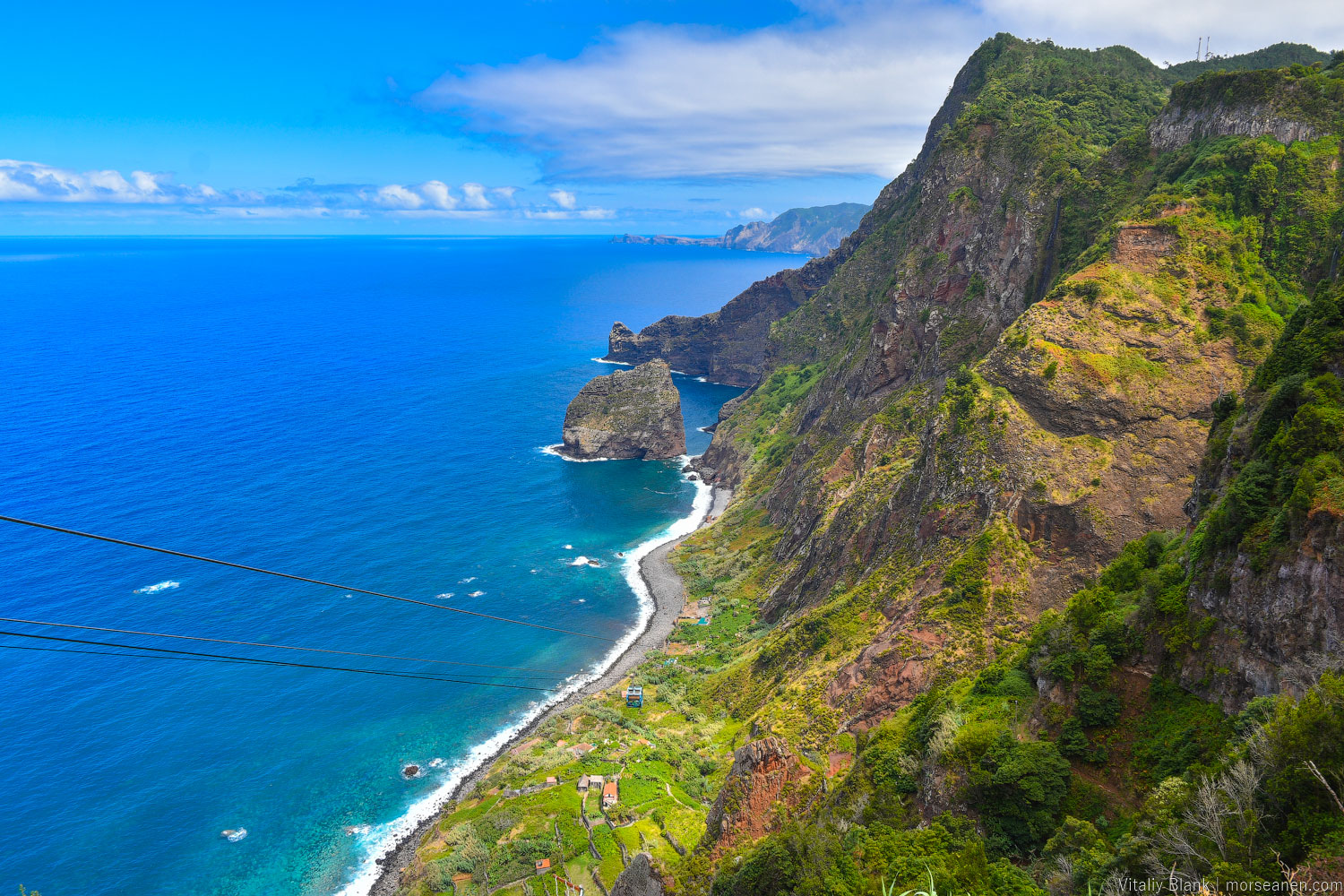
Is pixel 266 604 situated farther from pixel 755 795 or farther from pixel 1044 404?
pixel 1044 404

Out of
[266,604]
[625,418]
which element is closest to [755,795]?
[266,604]

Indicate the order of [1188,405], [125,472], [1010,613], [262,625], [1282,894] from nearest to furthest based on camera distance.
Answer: [1282,894]
[1010,613]
[1188,405]
[262,625]
[125,472]

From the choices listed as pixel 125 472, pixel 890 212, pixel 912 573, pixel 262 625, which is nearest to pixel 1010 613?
pixel 912 573

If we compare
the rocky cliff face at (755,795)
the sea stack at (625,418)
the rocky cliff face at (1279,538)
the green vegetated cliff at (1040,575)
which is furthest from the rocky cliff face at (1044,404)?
the sea stack at (625,418)

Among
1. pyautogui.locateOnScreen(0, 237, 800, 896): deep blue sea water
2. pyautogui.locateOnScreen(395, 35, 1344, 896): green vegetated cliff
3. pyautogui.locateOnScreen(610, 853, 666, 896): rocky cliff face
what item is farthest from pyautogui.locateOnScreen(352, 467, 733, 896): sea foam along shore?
pyautogui.locateOnScreen(610, 853, 666, 896): rocky cliff face

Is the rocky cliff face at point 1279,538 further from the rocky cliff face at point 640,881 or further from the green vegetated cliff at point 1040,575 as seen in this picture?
the rocky cliff face at point 640,881

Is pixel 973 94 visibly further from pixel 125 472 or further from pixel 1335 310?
pixel 125 472
